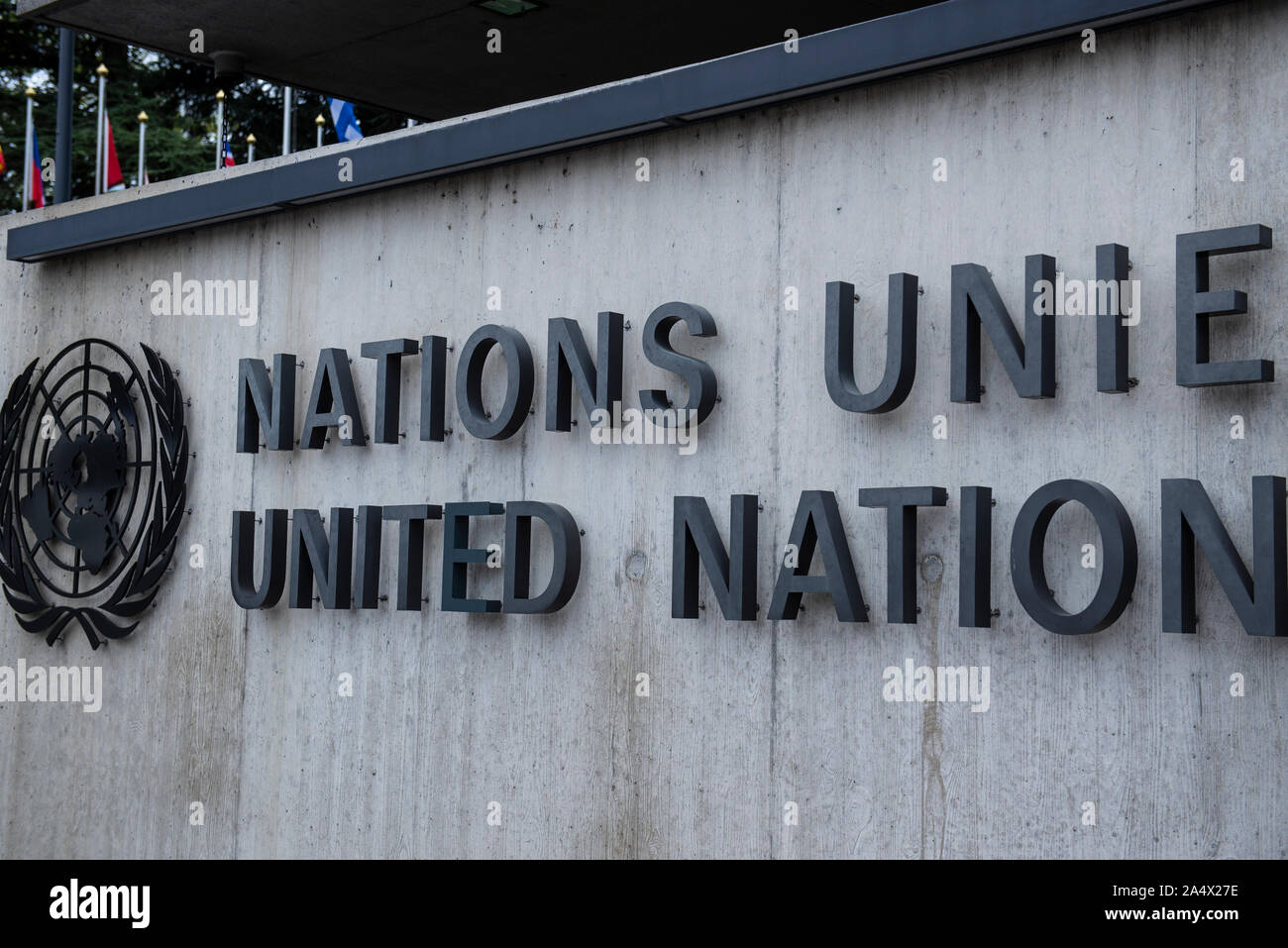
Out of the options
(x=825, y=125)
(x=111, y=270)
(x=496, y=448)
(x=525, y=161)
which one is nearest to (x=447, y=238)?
(x=525, y=161)

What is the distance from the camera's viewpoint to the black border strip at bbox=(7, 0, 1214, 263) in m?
4.55

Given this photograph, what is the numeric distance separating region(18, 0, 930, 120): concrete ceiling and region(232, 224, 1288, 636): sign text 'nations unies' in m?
3.02

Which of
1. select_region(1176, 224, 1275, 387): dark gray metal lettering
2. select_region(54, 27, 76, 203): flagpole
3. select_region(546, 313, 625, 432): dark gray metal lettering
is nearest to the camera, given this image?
select_region(1176, 224, 1275, 387): dark gray metal lettering

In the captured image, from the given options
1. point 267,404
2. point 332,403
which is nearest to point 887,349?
point 332,403

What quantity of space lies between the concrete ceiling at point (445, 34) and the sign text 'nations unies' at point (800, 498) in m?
3.02

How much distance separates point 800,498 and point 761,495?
0.20 meters

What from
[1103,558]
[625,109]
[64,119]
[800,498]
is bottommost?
[1103,558]

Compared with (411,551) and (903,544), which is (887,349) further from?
(411,551)

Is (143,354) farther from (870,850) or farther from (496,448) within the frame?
(870,850)

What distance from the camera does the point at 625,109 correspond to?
551 cm

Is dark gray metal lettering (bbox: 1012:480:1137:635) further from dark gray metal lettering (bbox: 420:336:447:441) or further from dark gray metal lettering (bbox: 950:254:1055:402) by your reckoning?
dark gray metal lettering (bbox: 420:336:447:441)

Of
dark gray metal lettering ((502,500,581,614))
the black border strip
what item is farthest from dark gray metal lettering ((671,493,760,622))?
the black border strip

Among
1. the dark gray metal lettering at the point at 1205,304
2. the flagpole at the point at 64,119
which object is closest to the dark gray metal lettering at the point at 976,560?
the dark gray metal lettering at the point at 1205,304
